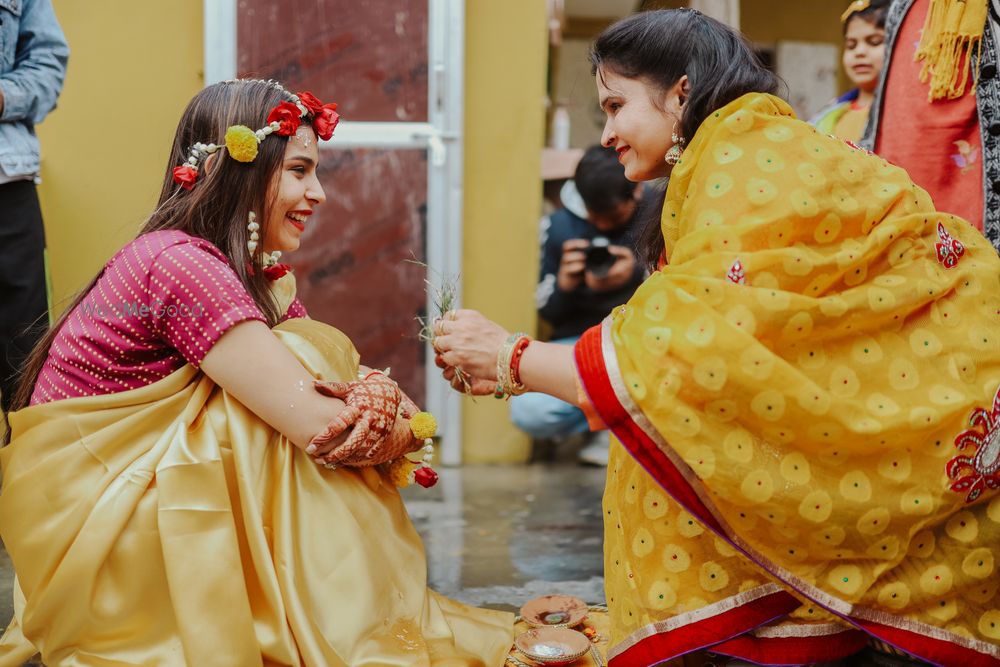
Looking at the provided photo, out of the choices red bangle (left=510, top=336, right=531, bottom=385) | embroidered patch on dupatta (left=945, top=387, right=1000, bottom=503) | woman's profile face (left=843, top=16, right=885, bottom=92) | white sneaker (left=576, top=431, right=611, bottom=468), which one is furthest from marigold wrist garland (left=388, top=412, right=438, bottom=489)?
woman's profile face (left=843, top=16, right=885, bottom=92)

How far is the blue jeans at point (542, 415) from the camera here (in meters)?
4.31

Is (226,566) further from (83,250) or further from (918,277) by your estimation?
(83,250)

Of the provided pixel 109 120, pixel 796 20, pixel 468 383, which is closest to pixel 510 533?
pixel 468 383

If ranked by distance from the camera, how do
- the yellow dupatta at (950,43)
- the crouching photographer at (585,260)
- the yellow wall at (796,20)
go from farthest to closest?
1. the yellow wall at (796,20)
2. the crouching photographer at (585,260)
3. the yellow dupatta at (950,43)

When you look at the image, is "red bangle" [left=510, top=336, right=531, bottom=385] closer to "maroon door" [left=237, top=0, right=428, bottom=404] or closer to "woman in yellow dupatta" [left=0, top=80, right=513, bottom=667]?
"woman in yellow dupatta" [left=0, top=80, right=513, bottom=667]

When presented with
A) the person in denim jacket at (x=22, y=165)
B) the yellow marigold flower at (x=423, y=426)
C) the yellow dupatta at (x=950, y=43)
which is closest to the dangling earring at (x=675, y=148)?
the yellow marigold flower at (x=423, y=426)

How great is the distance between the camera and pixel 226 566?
6.84ft

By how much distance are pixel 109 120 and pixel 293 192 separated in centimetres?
206

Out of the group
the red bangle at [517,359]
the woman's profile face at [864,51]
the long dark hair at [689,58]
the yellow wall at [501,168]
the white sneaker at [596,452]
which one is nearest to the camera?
the red bangle at [517,359]

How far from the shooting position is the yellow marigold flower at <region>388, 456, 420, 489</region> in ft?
7.75

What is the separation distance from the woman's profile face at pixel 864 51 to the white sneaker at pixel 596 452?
6.26 feet

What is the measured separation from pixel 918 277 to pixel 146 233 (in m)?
1.68

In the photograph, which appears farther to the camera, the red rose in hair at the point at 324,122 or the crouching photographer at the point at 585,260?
the crouching photographer at the point at 585,260

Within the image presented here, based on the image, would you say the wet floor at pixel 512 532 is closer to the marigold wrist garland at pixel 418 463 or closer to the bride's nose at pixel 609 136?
the marigold wrist garland at pixel 418 463
